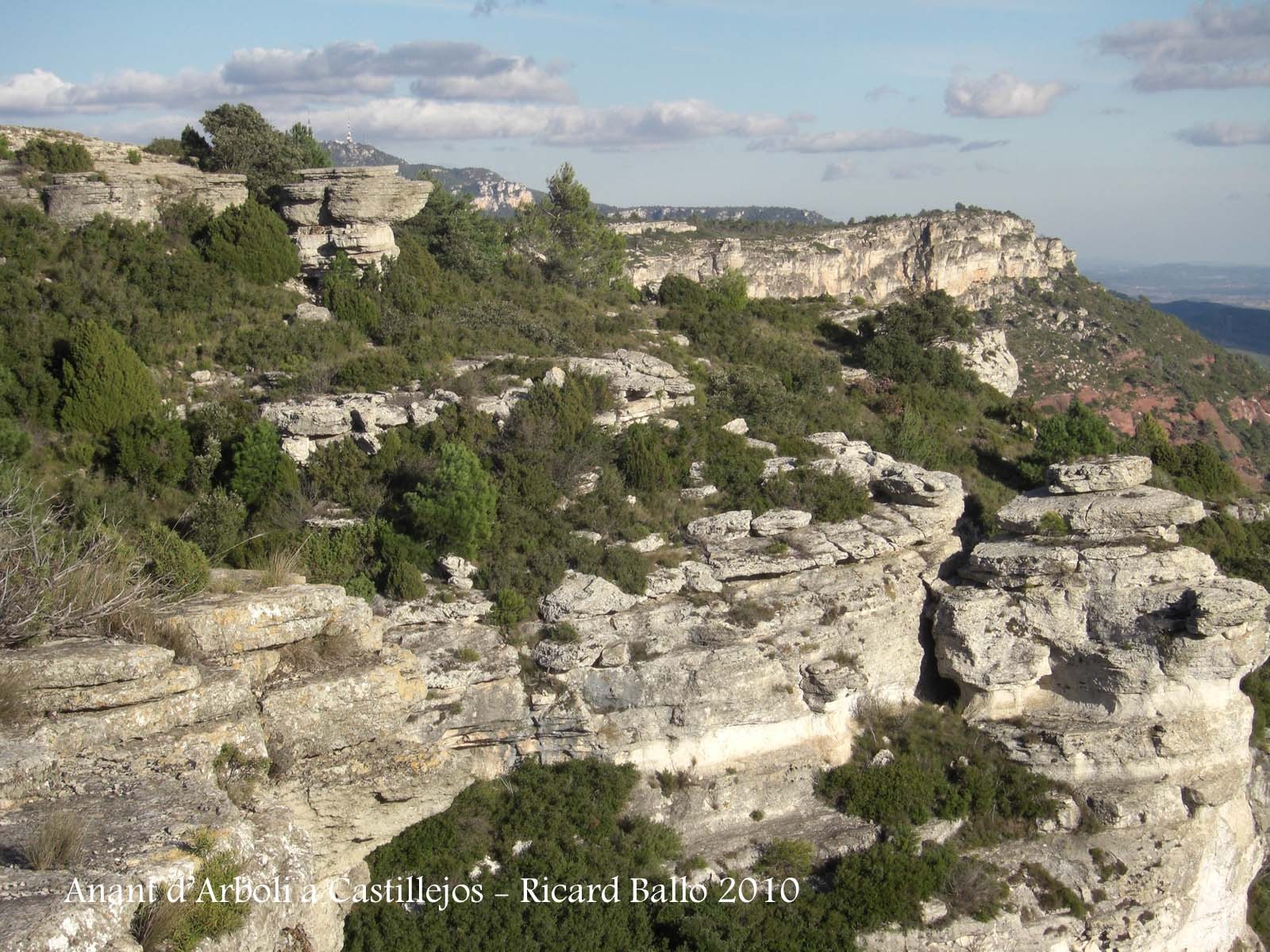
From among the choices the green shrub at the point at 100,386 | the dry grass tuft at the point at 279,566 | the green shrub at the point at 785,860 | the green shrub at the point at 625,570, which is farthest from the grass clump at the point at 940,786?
the green shrub at the point at 100,386

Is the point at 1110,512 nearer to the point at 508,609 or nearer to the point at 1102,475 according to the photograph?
the point at 1102,475

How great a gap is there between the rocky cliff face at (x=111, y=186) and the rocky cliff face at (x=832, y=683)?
16.1 metres

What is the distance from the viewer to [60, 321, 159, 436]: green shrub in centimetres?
1753

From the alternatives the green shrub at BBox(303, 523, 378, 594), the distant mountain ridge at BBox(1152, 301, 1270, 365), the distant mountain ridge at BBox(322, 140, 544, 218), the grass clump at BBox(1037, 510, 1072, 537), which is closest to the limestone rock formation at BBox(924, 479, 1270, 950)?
the grass clump at BBox(1037, 510, 1072, 537)

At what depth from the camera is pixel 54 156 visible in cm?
2458

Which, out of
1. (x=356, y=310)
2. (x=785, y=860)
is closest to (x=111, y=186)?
(x=356, y=310)

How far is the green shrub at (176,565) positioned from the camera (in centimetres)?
1186

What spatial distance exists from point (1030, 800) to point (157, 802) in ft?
46.0

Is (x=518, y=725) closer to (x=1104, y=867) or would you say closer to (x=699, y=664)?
(x=699, y=664)

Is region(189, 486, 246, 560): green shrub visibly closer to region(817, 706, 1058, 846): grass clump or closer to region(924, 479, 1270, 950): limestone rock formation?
region(817, 706, 1058, 846): grass clump

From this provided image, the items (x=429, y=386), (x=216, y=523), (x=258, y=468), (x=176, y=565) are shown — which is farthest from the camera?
(x=429, y=386)

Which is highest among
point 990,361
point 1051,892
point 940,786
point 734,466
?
point 990,361

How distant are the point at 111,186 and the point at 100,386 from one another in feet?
30.5

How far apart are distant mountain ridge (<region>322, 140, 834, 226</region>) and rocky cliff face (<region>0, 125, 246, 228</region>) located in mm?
60260
